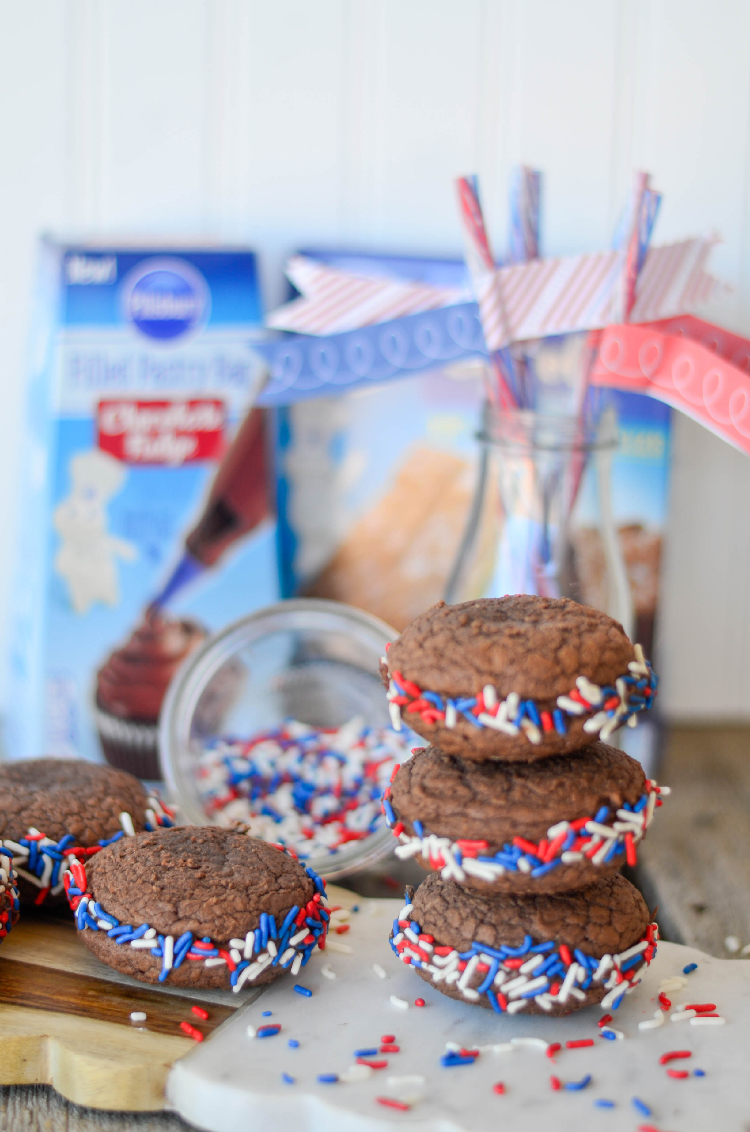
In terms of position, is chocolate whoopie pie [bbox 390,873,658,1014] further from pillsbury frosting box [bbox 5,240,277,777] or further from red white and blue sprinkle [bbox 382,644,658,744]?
pillsbury frosting box [bbox 5,240,277,777]

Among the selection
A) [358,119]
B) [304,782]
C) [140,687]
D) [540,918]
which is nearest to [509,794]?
[540,918]

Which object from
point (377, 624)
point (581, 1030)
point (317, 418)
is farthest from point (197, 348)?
point (581, 1030)

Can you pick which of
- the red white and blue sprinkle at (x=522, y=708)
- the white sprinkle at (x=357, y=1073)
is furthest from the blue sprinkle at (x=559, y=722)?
the white sprinkle at (x=357, y=1073)

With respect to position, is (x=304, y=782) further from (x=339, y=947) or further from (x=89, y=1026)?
(x=89, y=1026)

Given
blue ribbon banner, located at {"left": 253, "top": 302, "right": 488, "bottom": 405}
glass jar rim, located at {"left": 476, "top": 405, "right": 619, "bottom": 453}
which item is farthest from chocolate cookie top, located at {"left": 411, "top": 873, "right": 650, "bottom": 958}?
blue ribbon banner, located at {"left": 253, "top": 302, "right": 488, "bottom": 405}

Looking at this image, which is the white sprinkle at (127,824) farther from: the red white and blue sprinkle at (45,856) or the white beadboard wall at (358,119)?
the white beadboard wall at (358,119)

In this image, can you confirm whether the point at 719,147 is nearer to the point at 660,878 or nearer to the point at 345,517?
the point at 345,517

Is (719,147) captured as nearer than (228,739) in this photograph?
No
